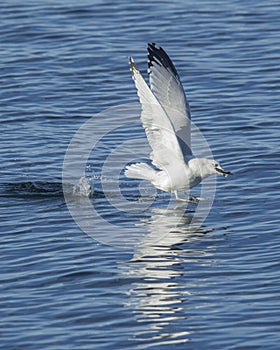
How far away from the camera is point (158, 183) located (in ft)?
33.8

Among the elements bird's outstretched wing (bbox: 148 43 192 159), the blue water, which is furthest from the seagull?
the blue water

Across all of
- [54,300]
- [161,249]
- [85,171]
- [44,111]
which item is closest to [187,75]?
[44,111]

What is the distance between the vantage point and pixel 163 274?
8672mm

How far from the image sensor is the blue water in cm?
774

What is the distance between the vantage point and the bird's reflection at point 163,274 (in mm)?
7652

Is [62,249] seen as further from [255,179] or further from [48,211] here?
[255,179]

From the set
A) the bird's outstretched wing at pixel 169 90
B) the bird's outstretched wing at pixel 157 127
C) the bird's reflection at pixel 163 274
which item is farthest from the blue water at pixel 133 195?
the bird's outstretched wing at pixel 169 90

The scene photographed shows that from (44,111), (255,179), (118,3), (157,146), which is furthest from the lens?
(118,3)

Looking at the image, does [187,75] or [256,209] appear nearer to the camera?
[256,209]

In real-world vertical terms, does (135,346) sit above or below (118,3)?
below

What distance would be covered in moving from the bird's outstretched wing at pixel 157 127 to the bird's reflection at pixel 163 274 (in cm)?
64

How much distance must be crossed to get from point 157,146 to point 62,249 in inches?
61.7

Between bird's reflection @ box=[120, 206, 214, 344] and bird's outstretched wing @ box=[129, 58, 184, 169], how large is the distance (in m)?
0.64

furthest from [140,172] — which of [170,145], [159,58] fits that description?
[159,58]
